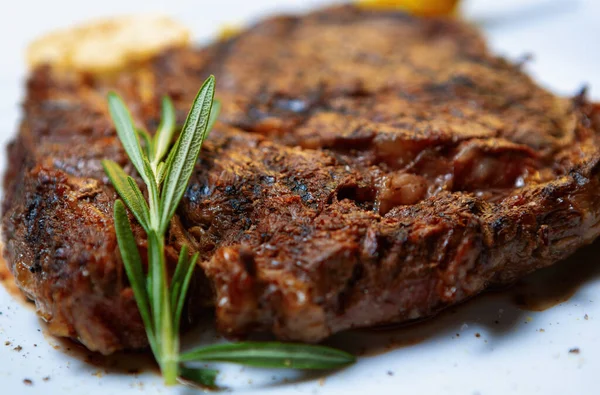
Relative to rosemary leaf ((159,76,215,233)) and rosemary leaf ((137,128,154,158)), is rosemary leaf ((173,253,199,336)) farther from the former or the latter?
rosemary leaf ((137,128,154,158))

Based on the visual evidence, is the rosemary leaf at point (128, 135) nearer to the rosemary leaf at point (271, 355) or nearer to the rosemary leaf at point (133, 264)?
the rosemary leaf at point (133, 264)

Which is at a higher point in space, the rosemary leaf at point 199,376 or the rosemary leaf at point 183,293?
the rosemary leaf at point 183,293

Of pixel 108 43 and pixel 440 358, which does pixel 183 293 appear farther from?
pixel 108 43

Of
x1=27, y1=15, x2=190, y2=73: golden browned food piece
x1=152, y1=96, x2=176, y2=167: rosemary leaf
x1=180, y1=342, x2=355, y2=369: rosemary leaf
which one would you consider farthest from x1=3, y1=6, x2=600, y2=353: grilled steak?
x1=27, y1=15, x2=190, y2=73: golden browned food piece

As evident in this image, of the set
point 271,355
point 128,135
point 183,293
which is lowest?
point 271,355

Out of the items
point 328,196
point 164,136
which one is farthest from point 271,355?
point 164,136

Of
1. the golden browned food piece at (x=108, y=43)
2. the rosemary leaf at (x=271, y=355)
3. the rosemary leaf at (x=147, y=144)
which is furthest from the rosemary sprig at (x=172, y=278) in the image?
the golden browned food piece at (x=108, y=43)

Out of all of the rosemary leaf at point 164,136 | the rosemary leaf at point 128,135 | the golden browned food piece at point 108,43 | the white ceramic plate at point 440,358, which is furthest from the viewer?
the golden browned food piece at point 108,43

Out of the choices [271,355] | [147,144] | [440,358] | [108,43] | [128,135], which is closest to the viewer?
[271,355]
